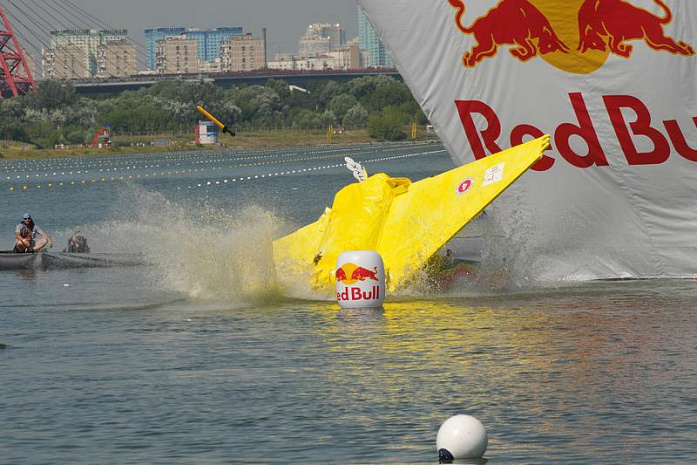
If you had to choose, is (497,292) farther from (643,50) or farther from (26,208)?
(26,208)

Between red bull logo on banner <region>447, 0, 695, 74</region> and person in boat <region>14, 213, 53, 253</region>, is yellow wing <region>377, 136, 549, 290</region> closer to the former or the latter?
red bull logo on banner <region>447, 0, 695, 74</region>

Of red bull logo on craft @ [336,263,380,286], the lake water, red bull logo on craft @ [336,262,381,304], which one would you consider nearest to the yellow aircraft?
the lake water

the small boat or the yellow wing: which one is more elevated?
the yellow wing

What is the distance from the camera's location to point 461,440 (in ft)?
48.5

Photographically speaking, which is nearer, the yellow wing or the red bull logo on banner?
the yellow wing

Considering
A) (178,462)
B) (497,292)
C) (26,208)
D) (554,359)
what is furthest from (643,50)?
(26,208)

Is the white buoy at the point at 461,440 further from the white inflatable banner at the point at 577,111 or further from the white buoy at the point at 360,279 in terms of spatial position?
the white inflatable banner at the point at 577,111

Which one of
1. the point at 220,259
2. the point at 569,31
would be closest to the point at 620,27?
the point at 569,31

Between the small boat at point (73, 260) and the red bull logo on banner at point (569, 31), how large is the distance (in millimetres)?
Answer: 11879

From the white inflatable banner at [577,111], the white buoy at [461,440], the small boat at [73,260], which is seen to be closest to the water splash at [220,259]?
the small boat at [73,260]

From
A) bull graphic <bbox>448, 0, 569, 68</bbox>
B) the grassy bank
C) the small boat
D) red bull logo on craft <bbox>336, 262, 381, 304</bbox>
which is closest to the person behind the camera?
red bull logo on craft <bbox>336, 262, 381, 304</bbox>

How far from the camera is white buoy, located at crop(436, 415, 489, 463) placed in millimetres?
14789

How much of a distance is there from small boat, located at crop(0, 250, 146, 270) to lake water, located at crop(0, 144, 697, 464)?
0.67 meters

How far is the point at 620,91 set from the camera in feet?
95.3
